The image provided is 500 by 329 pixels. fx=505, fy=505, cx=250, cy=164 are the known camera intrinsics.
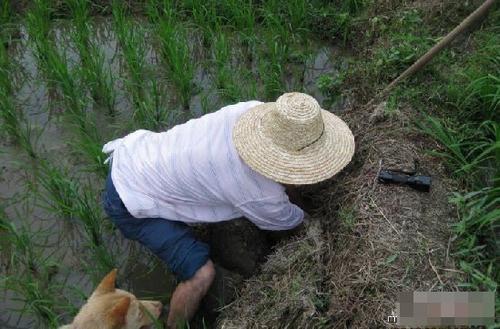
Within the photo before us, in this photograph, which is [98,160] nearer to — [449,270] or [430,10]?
[449,270]

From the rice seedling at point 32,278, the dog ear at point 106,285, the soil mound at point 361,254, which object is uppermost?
the dog ear at point 106,285

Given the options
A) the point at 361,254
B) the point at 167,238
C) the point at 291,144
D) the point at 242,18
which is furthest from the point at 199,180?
the point at 242,18

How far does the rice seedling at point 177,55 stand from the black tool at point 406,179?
1.67 metres

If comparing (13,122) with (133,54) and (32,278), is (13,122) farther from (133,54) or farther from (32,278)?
(32,278)

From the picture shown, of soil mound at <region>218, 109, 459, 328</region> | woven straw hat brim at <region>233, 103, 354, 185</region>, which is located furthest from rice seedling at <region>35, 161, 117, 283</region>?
woven straw hat brim at <region>233, 103, 354, 185</region>

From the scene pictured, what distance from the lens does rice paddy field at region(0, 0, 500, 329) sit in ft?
7.61

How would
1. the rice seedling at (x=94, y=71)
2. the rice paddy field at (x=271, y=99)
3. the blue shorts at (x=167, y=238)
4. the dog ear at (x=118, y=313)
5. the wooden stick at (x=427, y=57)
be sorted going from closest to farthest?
1. the dog ear at (x=118, y=313)
2. the rice paddy field at (x=271, y=99)
3. the blue shorts at (x=167, y=238)
4. the wooden stick at (x=427, y=57)
5. the rice seedling at (x=94, y=71)

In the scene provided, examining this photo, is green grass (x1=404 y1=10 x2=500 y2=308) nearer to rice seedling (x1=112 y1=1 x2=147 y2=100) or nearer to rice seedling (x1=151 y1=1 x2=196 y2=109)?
rice seedling (x1=151 y1=1 x2=196 y2=109)

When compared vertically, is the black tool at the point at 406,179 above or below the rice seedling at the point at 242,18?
below

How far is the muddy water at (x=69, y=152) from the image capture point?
290 cm

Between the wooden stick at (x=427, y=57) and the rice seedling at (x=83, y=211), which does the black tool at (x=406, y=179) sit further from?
the rice seedling at (x=83, y=211)

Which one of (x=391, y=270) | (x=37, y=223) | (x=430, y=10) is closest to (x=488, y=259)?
(x=391, y=270)

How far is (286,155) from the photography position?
2.25 meters

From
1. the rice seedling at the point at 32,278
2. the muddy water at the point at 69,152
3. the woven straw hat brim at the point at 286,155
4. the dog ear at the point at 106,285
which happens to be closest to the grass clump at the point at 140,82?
→ the muddy water at the point at 69,152
